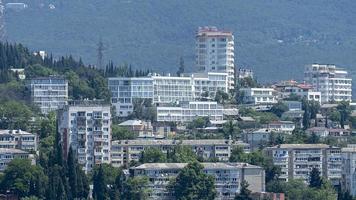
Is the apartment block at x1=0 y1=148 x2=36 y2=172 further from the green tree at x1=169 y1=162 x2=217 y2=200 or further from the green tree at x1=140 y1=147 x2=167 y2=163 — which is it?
the green tree at x1=169 y1=162 x2=217 y2=200

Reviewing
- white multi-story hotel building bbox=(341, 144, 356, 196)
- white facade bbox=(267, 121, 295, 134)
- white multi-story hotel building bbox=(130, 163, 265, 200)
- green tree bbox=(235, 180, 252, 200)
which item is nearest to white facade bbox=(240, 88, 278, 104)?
white facade bbox=(267, 121, 295, 134)

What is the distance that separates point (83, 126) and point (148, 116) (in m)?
15.6

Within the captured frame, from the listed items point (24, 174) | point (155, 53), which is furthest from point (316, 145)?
point (155, 53)

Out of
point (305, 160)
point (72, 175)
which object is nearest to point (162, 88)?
point (305, 160)

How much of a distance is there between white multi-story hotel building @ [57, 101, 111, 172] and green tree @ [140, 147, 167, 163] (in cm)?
159

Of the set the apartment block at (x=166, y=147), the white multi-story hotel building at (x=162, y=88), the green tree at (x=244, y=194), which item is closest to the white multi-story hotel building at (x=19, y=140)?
the apartment block at (x=166, y=147)

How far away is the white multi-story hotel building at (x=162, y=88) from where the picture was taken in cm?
13100

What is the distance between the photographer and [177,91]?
135625mm

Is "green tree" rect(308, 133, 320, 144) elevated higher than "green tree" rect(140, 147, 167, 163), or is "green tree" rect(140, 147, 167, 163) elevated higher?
"green tree" rect(308, 133, 320, 144)

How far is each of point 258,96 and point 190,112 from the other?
7462 mm

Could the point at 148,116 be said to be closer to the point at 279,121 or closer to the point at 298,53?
the point at 279,121

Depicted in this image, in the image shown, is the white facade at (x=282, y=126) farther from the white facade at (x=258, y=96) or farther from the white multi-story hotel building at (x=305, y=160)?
the white facade at (x=258, y=96)

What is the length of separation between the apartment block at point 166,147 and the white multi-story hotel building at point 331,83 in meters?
31.4

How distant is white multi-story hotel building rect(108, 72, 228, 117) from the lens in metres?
131
